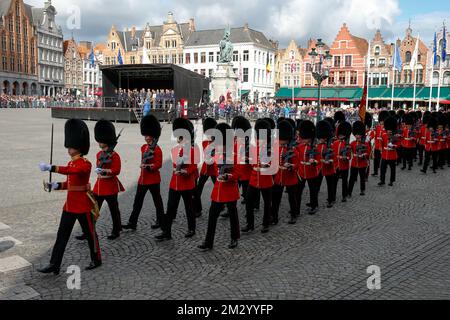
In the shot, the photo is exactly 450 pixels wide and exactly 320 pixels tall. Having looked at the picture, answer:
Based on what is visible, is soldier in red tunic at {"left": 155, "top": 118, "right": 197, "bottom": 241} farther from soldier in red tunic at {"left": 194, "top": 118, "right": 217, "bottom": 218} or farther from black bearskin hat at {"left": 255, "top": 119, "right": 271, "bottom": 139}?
black bearskin hat at {"left": 255, "top": 119, "right": 271, "bottom": 139}

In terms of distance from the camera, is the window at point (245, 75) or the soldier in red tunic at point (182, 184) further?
the window at point (245, 75)

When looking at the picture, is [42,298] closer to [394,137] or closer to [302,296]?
[302,296]

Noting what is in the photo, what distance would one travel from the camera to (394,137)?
38.9 ft

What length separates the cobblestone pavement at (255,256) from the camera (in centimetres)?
510

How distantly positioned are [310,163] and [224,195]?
3.04 m

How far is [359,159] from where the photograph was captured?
1067 centimetres

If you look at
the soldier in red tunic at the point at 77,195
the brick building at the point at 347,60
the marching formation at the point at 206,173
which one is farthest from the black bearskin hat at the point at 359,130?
the brick building at the point at 347,60

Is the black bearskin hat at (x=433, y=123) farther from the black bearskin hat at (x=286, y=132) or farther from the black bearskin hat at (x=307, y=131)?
the black bearskin hat at (x=286, y=132)

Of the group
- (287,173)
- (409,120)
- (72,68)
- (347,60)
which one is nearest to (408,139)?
(409,120)

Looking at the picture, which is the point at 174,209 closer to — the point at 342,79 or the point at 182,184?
the point at 182,184

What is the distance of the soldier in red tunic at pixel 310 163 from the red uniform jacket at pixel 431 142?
22.5 feet

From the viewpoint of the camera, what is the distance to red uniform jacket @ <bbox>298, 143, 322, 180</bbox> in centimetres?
903

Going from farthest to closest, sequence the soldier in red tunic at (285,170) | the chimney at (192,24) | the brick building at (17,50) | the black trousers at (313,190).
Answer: the chimney at (192,24)
the brick building at (17,50)
the black trousers at (313,190)
the soldier in red tunic at (285,170)

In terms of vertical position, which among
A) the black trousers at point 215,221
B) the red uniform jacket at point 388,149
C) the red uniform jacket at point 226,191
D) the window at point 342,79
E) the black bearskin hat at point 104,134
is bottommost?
the black trousers at point 215,221
